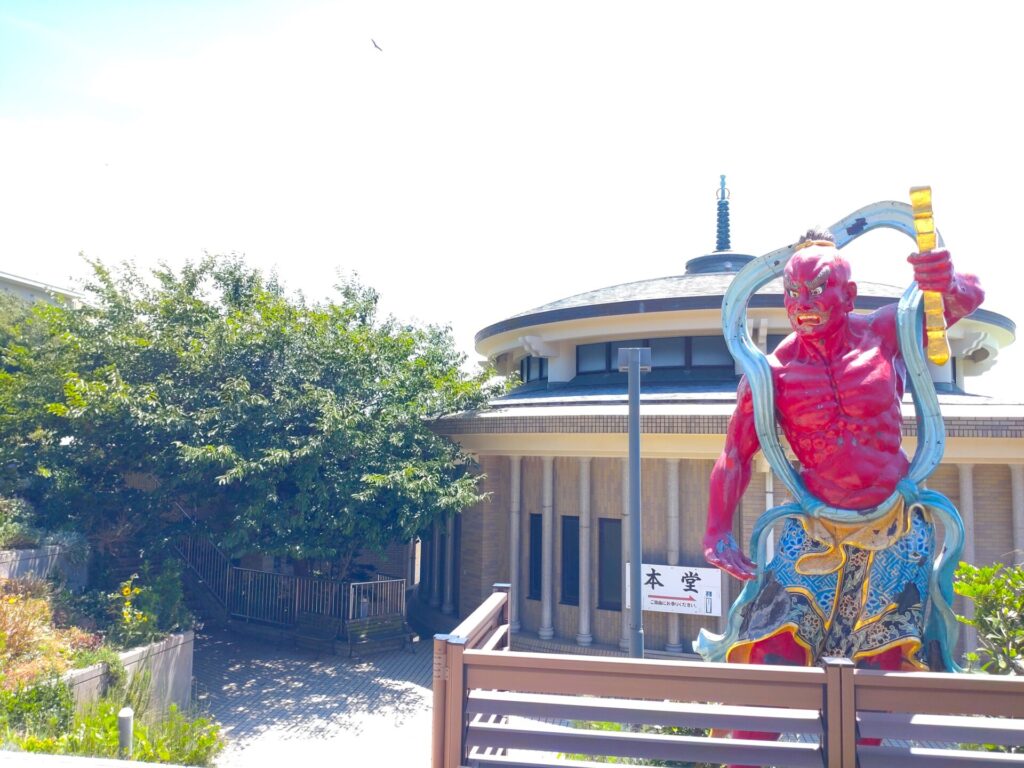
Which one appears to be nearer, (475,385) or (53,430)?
(53,430)

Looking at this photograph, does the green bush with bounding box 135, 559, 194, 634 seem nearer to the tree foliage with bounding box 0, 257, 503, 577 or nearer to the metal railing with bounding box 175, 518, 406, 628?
the tree foliage with bounding box 0, 257, 503, 577

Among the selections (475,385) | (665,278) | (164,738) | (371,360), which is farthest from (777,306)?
(164,738)

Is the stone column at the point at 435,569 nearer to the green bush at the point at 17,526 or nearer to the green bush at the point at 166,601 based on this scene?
the green bush at the point at 166,601

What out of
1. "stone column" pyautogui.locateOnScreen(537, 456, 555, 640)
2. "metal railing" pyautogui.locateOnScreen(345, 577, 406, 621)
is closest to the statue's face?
"stone column" pyautogui.locateOnScreen(537, 456, 555, 640)

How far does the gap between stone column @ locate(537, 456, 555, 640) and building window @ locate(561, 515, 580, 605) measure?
0.22 m

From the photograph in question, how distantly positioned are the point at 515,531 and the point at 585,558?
1.77 meters

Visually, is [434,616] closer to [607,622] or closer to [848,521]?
[607,622]

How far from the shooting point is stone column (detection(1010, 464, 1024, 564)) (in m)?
10.4

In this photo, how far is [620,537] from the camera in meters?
12.4

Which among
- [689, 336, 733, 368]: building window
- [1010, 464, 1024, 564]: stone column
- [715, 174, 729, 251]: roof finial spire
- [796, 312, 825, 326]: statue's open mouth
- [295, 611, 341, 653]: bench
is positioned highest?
[715, 174, 729, 251]: roof finial spire

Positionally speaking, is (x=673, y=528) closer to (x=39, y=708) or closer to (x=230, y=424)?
(x=230, y=424)

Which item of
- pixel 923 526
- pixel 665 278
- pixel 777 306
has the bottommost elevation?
pixel 923 526

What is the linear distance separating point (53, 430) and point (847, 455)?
46.1 feet

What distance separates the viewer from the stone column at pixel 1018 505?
10414 millimetres
